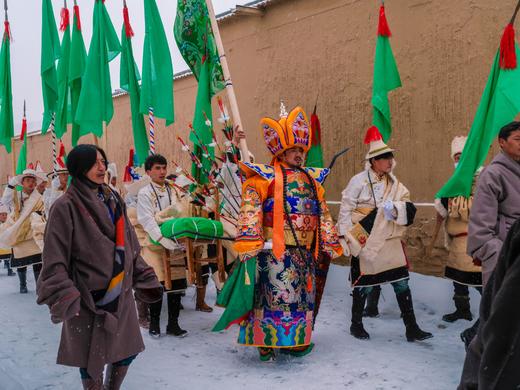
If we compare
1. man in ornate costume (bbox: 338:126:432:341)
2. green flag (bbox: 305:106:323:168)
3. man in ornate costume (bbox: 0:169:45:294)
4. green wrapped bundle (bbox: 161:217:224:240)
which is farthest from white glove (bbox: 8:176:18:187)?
man in ornate costume (bbox: 338:126:432:341)

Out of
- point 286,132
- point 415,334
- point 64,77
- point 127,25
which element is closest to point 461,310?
point 415,334

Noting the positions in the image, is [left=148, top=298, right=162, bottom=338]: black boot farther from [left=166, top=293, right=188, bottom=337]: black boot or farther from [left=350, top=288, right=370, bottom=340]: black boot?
[left=350, top=288, right=370, bottom=340]: black boot

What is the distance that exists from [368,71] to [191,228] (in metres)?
3.43

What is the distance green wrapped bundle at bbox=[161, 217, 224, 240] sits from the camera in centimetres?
531

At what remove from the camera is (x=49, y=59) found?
9.02 metres

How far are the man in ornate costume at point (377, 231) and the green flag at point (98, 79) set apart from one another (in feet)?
11.9

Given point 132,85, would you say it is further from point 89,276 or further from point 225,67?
point 89,276

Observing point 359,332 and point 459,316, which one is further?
point 459,316

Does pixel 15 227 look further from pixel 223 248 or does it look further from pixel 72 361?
pixel 72 361

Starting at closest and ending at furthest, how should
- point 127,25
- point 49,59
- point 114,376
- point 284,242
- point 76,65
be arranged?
1. point 114,376
2. point 284,242
3. point 127,25
4. point 76,65
5. point 49,59

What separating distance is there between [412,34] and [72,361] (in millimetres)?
5476

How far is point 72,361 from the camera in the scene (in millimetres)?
3047

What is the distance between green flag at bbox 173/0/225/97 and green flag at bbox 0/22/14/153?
4884 mm

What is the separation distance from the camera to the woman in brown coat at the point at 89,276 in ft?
9.70
